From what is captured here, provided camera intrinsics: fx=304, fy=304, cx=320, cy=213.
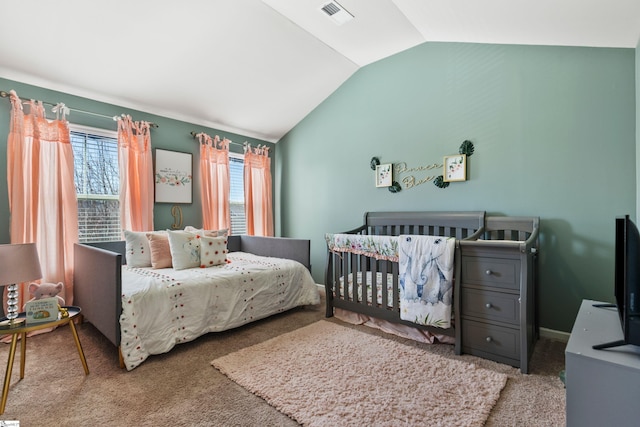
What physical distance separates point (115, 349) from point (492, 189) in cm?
323

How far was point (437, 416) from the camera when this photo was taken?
1427 mm

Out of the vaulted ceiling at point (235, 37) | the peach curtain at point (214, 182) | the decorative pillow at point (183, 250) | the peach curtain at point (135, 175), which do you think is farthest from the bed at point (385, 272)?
the peach curtain at point (135, 175)

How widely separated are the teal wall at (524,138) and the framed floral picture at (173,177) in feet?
6.25

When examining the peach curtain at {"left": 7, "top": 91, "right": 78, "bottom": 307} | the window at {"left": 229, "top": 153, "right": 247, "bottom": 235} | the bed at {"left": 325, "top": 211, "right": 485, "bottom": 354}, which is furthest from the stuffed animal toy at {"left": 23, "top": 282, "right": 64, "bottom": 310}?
the window at {"left": 229, "top": 153, "right": 247, "bottom": 235}

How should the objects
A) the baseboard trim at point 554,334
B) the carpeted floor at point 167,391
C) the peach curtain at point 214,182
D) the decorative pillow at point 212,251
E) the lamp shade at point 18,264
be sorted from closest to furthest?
1. the carpeted floor at point 167,391
2. the lamp shade at point 18,264
3. the baseboard trim at point 554,334
4. the decorative pillow at point 212,251
5. the peach curtain at point 214,182

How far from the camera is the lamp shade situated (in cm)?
163

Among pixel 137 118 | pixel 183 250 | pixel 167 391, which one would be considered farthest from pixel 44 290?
pixel 137 118

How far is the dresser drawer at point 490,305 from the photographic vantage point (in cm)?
192

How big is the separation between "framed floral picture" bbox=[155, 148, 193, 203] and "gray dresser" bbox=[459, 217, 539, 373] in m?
2.97

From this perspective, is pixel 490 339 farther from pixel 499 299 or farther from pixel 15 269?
pixel 15 269

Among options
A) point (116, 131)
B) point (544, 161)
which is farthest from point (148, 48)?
point (544, 161)

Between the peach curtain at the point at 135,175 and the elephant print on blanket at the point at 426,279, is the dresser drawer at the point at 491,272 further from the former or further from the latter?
the peach curtain at the point at 135,175

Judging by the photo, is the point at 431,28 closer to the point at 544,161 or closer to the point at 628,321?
the point at 544,161

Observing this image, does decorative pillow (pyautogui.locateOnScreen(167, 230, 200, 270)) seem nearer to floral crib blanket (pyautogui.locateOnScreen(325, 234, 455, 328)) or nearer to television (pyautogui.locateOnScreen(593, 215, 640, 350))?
floral crib blanket (pyautogui.locateOnScreen(325, 234, 455, 328))
